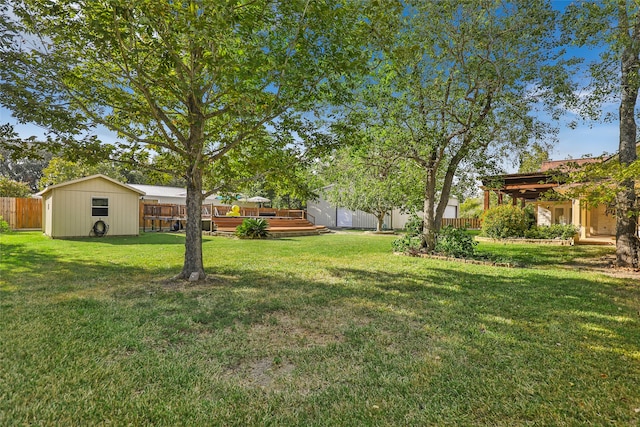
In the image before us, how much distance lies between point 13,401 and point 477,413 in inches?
120

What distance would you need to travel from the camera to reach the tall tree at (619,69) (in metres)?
6.99

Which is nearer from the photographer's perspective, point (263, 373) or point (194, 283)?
point (263, 373)

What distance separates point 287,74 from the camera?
4.39 m

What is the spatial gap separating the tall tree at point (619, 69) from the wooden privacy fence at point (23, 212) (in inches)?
918

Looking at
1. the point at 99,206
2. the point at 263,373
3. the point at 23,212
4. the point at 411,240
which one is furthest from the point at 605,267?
the point at 23,212

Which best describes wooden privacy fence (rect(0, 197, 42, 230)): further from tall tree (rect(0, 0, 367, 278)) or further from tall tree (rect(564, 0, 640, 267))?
tall tree (rect(564, 0, 640, 267))

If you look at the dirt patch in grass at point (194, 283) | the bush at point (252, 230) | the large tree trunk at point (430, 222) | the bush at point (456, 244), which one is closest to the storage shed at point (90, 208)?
the bush at point (252, 230)

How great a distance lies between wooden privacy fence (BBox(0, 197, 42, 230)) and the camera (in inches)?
641

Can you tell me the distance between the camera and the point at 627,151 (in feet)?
24.1

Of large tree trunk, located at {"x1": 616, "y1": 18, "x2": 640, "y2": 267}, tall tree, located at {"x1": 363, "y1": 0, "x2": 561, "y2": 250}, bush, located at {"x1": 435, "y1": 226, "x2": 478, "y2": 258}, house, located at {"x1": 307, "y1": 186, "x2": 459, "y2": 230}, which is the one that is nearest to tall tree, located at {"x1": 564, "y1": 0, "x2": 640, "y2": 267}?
large tree trunk, located at {"x1": 616, "y1": 18, "x2": 640, "y2": 267}

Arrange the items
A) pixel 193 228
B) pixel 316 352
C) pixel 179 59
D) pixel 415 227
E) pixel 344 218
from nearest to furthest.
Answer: pixel 316 352, pixel 179 59, pixel 193 228, pixel 415 227, pixel 344 218

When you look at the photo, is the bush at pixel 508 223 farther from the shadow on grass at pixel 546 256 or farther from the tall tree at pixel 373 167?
the tall tree at pixel 373 167

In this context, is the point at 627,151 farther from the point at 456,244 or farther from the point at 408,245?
the point at 408,245

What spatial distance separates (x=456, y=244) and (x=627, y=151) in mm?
4365
